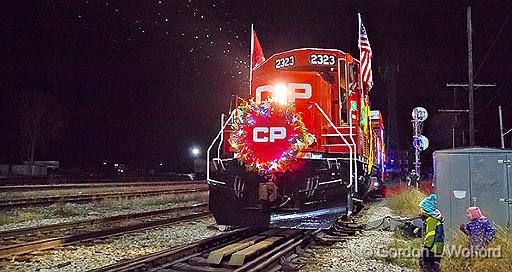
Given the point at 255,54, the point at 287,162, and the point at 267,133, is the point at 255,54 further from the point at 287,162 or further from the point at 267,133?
the point at 287,162

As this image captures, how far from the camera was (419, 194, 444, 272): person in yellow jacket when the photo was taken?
665 centimetres

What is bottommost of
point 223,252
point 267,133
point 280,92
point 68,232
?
point 68,232

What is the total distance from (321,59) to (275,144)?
289 cm

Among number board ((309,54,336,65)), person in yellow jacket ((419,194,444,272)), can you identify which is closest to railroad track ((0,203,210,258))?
number board ((309,54,336,65))

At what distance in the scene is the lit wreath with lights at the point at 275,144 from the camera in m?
8.67

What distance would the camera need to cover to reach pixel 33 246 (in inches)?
333

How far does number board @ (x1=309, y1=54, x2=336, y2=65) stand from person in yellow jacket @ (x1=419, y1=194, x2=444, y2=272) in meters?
4.61

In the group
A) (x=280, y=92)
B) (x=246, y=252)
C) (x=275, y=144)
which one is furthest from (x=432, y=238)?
(x=280, y=92)

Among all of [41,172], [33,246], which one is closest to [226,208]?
[33,246]

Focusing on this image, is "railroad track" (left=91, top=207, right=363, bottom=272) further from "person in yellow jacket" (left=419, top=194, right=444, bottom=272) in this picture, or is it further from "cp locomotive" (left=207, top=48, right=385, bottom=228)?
"person in yellow jacket" (left=419, top=194, right=444, bottom=272)

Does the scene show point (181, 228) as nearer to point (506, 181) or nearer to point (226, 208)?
point (226, 208)

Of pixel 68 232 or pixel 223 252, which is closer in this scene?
pixel 223 252

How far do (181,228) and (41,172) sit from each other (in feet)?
117

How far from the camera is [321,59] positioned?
10695mm
